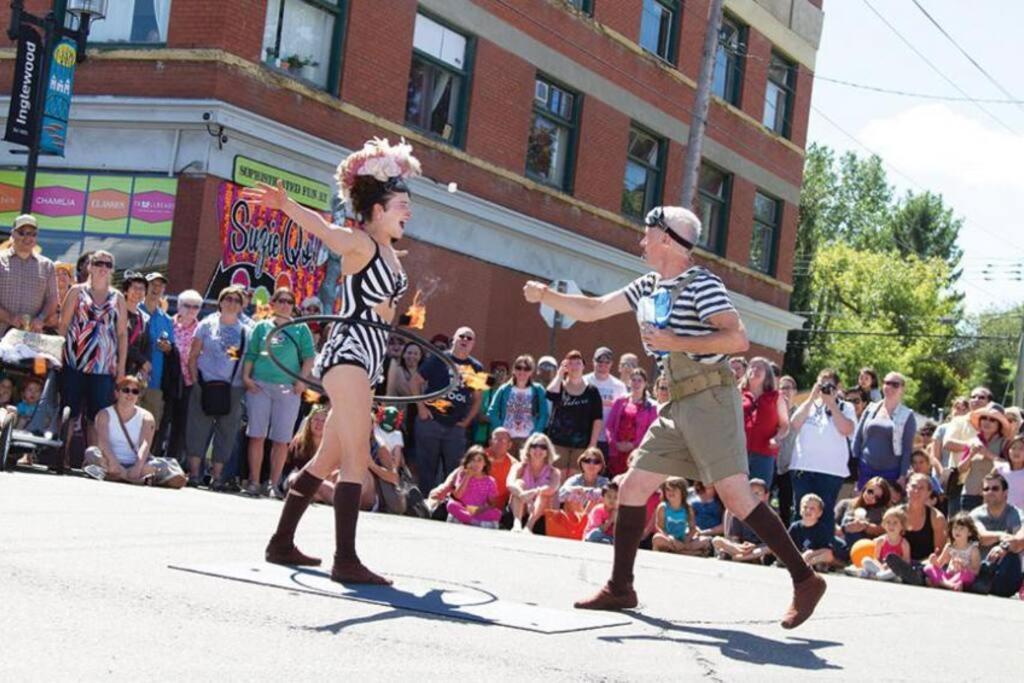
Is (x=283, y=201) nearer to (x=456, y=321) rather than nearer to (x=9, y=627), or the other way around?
(x=9, y=627)

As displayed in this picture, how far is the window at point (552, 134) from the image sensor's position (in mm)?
26188

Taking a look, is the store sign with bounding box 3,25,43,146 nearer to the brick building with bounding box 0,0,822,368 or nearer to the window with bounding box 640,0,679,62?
the brick building with bounding box 0,0,822,368

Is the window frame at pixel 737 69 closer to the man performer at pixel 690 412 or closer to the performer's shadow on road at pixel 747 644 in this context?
the man performer at pixel 690 412

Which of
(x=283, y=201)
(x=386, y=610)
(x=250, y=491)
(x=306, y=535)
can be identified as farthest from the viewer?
(x=250, y=491)

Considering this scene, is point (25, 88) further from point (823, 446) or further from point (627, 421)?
point (823, 446)

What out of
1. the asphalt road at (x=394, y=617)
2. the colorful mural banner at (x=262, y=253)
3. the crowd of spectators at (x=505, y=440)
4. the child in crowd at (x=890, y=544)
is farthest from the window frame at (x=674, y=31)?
the asphalt road at (x=394, y=617)

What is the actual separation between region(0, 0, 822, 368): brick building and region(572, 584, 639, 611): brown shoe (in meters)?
12.7

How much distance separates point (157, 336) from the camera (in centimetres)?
1423

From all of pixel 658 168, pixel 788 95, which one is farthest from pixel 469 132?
pixel 788 95

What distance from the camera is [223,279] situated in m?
19.2

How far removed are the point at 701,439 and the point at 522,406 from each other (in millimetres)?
8910

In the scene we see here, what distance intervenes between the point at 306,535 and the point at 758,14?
84.9ft

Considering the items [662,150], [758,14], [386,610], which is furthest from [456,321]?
[386,610]

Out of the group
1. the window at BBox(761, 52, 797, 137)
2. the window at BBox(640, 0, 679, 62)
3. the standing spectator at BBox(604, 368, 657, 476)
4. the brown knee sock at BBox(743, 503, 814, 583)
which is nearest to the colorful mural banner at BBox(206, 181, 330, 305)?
the standing spectator at BBox(604, 368, 657, 476)
